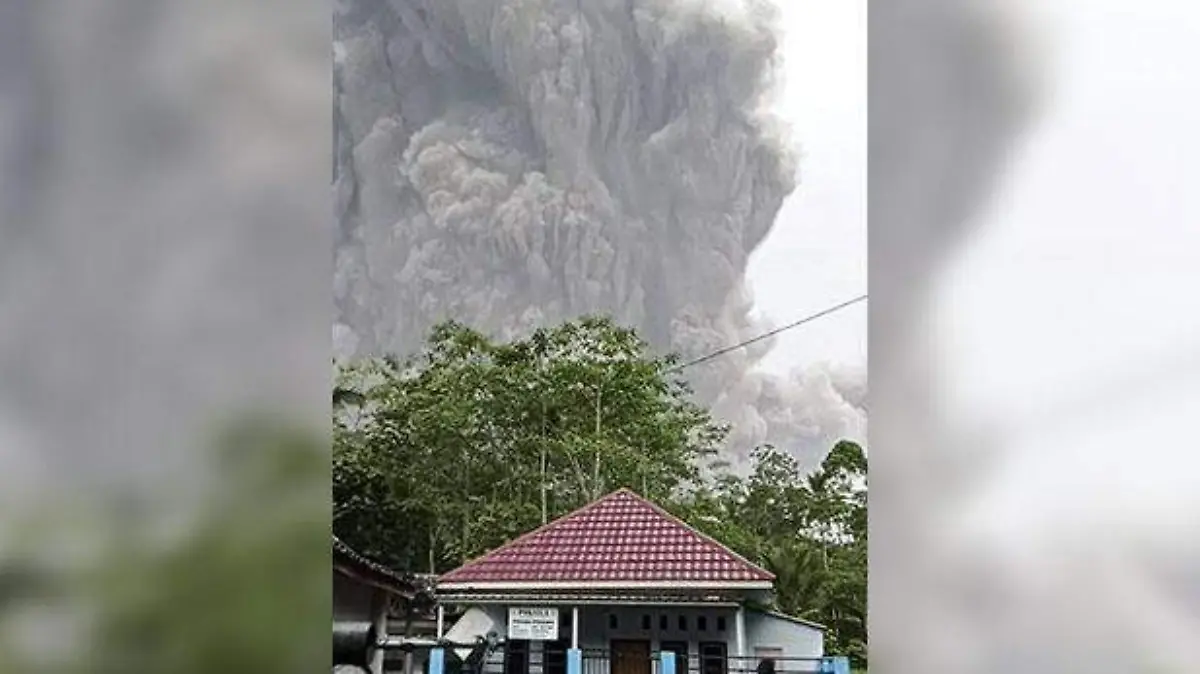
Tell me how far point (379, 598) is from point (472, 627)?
147mm

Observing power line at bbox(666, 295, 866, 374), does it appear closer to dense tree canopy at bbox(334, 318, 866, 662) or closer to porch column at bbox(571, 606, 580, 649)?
Answer: dense tree canopy at bbox(334, 318, 866, 662)

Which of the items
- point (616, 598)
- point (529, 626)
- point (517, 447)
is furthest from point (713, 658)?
point (517, 447)

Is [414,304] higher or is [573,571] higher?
[414,304]

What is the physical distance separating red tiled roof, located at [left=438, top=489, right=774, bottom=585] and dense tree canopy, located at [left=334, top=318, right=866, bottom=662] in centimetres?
2

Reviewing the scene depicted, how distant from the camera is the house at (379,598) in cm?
208

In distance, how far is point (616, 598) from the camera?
2.09 meters

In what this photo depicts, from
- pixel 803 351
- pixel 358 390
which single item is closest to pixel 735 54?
pixel 803 351

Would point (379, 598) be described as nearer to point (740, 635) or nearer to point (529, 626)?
point (529, 626)

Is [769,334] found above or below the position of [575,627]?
above
